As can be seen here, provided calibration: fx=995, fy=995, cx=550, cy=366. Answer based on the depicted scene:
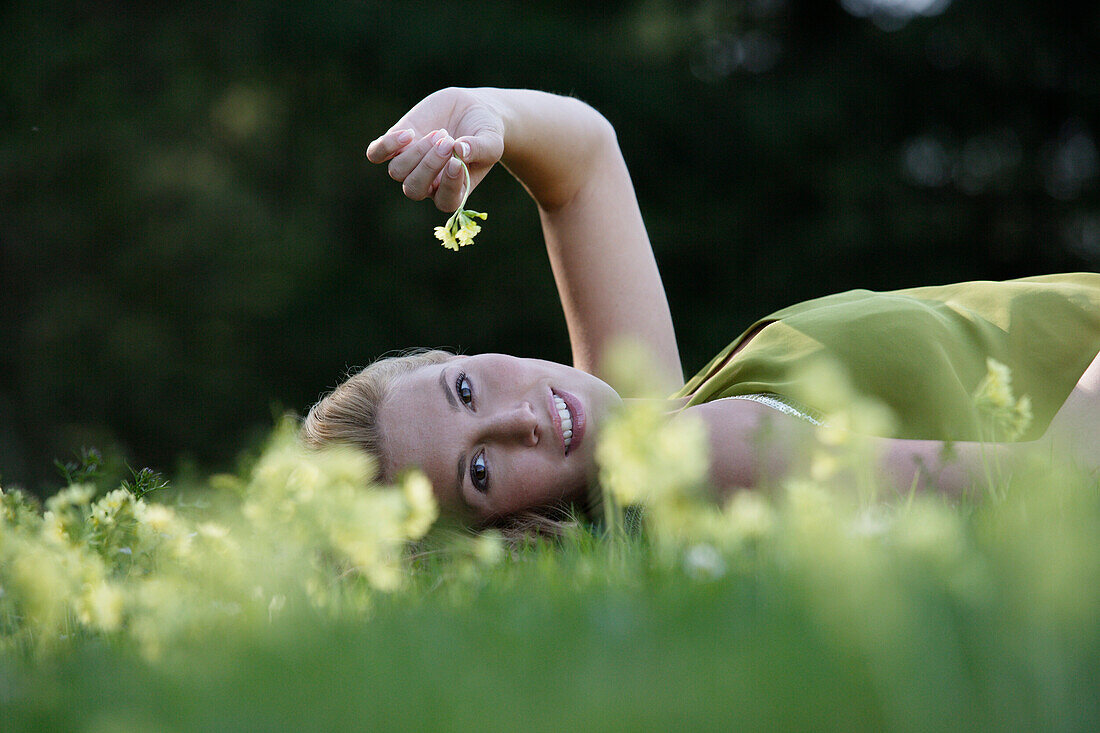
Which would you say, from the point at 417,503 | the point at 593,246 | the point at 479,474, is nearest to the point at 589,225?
the point at 593,246

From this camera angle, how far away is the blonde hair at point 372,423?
251cm

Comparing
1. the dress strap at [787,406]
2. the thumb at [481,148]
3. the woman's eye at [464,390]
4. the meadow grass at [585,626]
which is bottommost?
the dress strap at [787,406]

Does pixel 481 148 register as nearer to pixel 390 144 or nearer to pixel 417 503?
pixel 390 144

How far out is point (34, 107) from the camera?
9.38m

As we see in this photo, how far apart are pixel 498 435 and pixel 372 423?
0.40 metres

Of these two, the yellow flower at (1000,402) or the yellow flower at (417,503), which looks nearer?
the yellow flower at (417,503)

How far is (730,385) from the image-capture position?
269 centimetres

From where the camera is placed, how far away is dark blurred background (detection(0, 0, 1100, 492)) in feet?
30.1

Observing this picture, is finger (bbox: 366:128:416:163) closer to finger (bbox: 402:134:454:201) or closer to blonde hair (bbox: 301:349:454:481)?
finger (bbox: 402:134:454:201)

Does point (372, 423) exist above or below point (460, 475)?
above

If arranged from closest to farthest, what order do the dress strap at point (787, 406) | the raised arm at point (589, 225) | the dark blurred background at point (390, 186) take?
the dress strap at point (787, 406)
the raised arm at point (589, 225)
the dark blurred background at point (390, 186)

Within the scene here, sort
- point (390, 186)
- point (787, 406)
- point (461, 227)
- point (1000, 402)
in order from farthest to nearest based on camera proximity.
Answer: point (390, 186), point (787, 406), point (461, 227), point (1000, 402)

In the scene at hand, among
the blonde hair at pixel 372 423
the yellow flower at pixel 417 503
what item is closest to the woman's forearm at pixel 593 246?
the blonde hair at pixel 372 423

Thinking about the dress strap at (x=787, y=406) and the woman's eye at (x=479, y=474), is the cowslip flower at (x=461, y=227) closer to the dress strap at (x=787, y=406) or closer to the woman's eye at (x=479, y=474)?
the woman's eye at (x=479, y=474)
